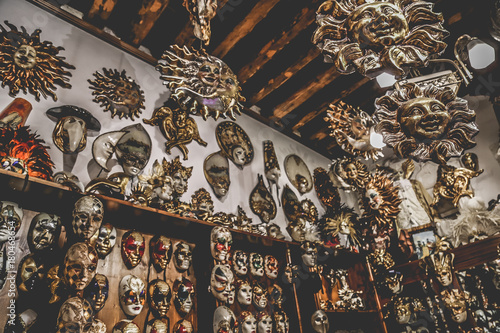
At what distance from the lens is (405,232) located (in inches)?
159

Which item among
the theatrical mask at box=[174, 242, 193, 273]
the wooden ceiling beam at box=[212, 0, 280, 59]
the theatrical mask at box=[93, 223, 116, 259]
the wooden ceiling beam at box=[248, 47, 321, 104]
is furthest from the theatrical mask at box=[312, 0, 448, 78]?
the theatrical mask at box=[93, 223, 116, 259]

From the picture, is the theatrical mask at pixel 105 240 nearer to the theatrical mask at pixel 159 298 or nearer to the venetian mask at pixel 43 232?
the venetian mask at pixel 43 232

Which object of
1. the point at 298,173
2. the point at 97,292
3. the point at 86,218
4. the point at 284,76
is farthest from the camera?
the point at 298,173

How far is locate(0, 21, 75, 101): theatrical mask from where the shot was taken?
2.08 meters

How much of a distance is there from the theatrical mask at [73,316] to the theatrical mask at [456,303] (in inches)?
123

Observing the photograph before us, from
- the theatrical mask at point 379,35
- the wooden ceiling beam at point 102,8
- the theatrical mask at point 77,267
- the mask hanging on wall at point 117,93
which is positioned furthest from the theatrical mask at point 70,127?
the theatrical mask at point 379,35

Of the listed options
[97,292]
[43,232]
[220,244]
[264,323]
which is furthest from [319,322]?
[43,232]

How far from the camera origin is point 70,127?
84.7 inches

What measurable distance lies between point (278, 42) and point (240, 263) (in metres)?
1.91

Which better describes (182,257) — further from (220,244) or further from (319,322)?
(319,322)

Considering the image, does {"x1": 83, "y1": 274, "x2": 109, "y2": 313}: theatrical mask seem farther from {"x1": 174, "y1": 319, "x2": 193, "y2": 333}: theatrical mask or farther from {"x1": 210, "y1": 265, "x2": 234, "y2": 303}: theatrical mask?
{"x1": 210, "y1": 265, "x2": 234, "y2": 303}: theatrical mask

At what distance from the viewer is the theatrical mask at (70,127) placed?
6.93 feet

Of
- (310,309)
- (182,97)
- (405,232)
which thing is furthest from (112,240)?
(405,232)

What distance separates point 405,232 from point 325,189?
107 centimetres
